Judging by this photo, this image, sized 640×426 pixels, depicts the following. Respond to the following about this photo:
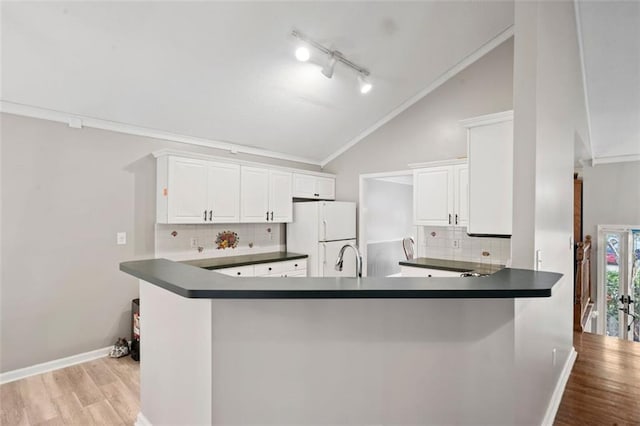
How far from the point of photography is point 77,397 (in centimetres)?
265

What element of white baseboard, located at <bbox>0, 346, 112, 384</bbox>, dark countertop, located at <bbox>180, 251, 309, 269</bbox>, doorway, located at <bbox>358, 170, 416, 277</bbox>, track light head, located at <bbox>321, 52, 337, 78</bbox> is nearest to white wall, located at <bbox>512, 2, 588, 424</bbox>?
track light head, located at <bbox>321, 52, 337, 78</bbox>

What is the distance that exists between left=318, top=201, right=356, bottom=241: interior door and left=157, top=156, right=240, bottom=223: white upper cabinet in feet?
4.02

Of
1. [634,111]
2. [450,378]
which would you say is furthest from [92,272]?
[634,111]

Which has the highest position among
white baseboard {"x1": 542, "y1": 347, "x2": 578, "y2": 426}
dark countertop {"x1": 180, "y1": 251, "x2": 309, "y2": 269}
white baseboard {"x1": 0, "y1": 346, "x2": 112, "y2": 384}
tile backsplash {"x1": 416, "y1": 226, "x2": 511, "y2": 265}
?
tile backsplash {"x1": 416, "y1": 226, "x2": 511, "y2": 265}

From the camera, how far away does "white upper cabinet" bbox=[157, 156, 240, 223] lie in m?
3.62

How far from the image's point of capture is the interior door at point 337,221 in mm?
4797

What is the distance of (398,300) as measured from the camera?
1554mm

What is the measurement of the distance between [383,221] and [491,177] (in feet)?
13.3

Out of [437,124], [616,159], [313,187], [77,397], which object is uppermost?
[437,124]

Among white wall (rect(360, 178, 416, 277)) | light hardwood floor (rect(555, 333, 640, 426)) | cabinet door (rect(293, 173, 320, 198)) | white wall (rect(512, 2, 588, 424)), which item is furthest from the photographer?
Result: white wall (rect(360, 178, 416, 277))

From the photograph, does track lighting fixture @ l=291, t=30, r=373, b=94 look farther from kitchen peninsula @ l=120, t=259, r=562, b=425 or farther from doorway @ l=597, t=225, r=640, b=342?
doorway @ l=597, t=225, r=640, b=342

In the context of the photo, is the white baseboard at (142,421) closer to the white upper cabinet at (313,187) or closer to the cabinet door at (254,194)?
the cabinet door at (254,194)

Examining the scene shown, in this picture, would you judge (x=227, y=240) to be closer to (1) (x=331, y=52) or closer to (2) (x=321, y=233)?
(2) (x=321, y=233)

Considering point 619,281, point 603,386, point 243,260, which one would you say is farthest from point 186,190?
point 619,281
